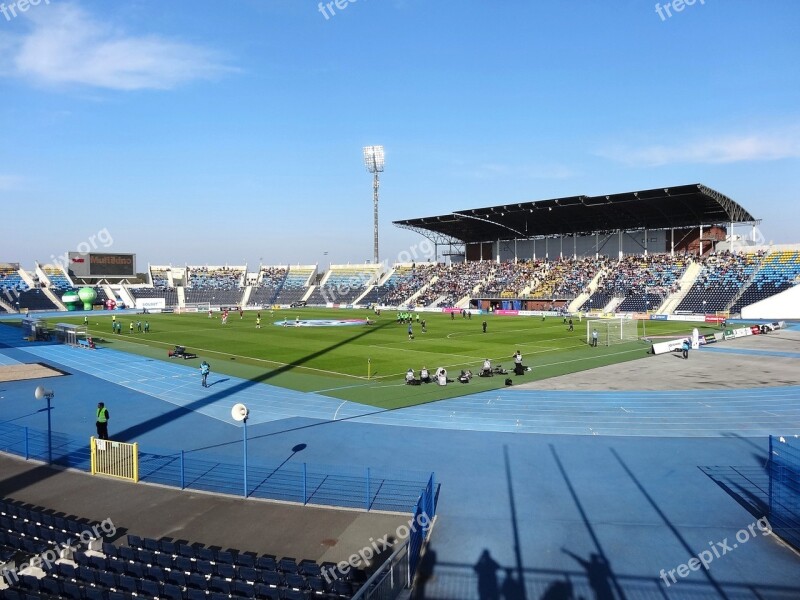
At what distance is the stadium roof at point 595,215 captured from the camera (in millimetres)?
66494

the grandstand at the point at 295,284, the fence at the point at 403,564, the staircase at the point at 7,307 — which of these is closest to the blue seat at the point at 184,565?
the fence at the point at 403,564

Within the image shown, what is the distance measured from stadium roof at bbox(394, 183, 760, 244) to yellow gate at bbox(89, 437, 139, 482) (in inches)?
2462

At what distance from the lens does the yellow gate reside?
13625 mm

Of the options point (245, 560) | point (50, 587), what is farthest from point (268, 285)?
point (50, 587)

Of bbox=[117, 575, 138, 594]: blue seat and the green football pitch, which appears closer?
bbox=[117, 575, 138, 594]: blue seat

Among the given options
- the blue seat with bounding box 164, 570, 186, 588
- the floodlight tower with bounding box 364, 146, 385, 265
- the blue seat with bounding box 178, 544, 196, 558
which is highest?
the floodlight tower with bounding box 364, 146, 385, 265

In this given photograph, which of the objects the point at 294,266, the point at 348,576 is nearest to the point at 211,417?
the point at 348,576

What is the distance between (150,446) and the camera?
54.2 ft

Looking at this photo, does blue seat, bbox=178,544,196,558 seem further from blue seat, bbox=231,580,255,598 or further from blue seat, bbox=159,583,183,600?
blue seat, bbox=231,580,255,598

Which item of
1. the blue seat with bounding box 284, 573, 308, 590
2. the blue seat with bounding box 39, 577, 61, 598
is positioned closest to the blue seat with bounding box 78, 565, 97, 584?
the blue seat with bounding box 39, 577, 61, 598
